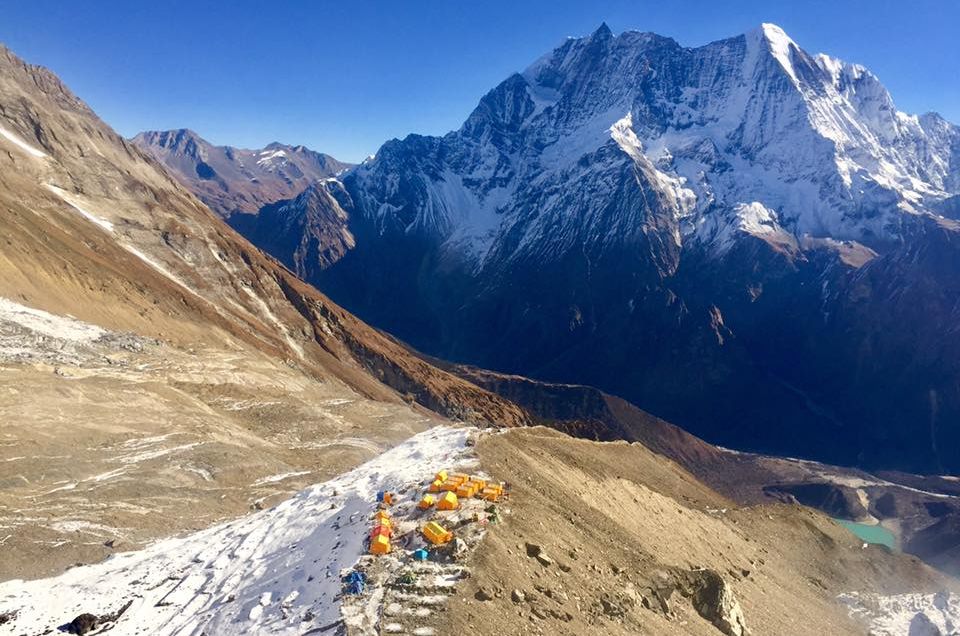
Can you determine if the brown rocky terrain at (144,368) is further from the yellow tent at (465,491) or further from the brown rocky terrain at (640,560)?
the brown rocky terrain at (640,560)

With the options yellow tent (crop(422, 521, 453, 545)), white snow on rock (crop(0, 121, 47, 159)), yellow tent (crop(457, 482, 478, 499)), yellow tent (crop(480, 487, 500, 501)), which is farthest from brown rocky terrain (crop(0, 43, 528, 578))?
yellow tent (crop(422, 521, 453, 545))

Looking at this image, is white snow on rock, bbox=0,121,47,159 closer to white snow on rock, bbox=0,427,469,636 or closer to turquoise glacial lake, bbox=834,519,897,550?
white snow on rock, bbox=0,427,469,636

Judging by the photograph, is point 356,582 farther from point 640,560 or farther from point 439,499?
point 640,560

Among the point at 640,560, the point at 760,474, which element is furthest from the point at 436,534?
the point at 760,474

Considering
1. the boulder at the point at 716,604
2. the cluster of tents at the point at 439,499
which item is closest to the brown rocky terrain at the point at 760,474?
the boulder at the point at 716,604

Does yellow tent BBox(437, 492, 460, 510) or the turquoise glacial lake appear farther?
the turquoise glacial lake

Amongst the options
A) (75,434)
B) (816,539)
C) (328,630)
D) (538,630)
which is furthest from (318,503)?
(816,539)
